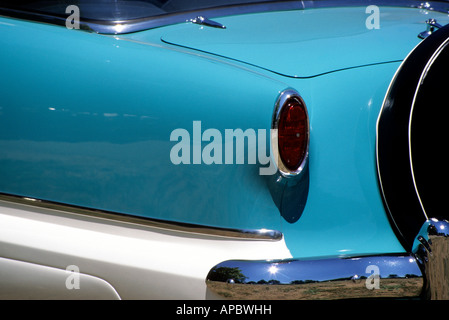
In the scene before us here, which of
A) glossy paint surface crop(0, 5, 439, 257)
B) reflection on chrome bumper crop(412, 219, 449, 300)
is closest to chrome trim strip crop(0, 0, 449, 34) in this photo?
glossy paint surface crop(0, 5, 439, 257)

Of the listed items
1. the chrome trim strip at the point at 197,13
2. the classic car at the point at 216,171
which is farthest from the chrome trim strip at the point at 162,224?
the chrome trim strip at the point at 197,13

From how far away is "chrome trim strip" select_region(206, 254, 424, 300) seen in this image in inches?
57.1

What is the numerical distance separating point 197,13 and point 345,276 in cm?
120

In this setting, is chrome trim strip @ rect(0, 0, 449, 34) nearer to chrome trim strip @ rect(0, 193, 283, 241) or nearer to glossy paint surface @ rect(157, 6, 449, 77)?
glossy paint surface @ rect(157, 6, 449, 77)

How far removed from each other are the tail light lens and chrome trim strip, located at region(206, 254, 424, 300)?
258mm

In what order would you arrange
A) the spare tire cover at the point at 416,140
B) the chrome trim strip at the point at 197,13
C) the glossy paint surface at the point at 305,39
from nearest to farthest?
the spare tire cover at the point at 416,140, the glossy paint surface at the point at 305,39, the chrome trim strip at the point at 197,13

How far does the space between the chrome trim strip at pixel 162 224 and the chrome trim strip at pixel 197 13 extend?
0.59 m

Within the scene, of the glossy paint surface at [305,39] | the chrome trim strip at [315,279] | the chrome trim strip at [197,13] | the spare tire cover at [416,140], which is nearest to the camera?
the chrome trim strip at [315,279]

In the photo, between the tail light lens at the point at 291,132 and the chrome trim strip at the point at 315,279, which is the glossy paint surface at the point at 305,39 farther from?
the chrome trim strip at the point at 315,279

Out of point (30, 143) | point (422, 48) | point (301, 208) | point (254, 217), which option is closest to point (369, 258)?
point (301, 208)

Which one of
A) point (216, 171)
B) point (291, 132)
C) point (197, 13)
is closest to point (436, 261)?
point (291, 132)

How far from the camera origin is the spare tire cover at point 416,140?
5.19ft

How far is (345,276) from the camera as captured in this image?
146 centimetres
